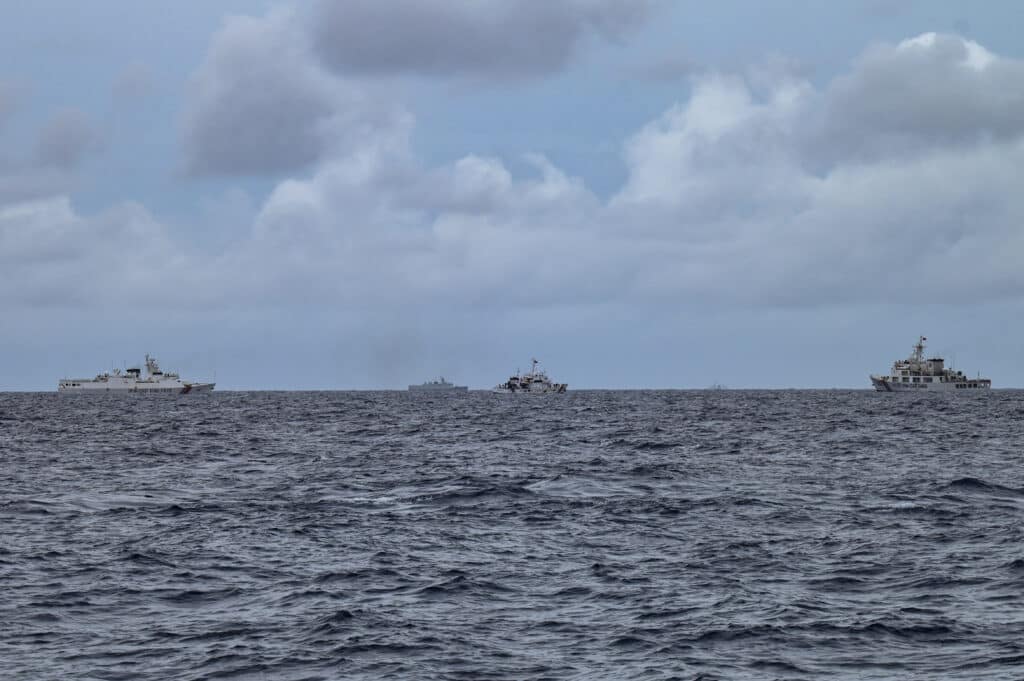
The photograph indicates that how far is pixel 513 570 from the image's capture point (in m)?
28.1

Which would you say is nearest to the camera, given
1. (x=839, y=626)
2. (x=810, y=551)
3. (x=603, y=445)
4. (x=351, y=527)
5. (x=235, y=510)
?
(x=839, y=626)

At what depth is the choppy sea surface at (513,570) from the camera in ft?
65.8

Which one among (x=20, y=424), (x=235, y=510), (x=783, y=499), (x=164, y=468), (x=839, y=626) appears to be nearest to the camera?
(x=839, y=626)

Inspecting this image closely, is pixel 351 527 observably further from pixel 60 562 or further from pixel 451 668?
pixel 451 668

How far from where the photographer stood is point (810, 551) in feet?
100

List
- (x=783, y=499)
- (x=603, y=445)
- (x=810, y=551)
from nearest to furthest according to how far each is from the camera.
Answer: (x=810, y=551) < (x=783, y=499) < (x=603, y=445)

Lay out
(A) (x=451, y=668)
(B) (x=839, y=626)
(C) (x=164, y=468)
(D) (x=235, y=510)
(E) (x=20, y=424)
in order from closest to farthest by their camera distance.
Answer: (A) (x=451, y=668) → (B) (x=839, y=626) → (D) (x=235, y=510) → (C) (x=164, y=468) → (E) (x=20, y=424)

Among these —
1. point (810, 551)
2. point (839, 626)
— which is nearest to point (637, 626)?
point (839, 626)

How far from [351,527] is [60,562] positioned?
914 centimetres

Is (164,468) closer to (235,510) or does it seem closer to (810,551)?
(235,510)

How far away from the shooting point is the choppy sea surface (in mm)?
20062

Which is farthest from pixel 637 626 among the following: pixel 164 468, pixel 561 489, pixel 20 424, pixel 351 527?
pixel 20 424

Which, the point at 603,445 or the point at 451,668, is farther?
the point at 603,445

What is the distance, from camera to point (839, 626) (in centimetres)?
2208
